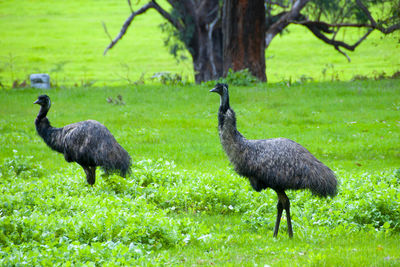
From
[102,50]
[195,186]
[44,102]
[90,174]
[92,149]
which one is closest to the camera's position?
[195,186]

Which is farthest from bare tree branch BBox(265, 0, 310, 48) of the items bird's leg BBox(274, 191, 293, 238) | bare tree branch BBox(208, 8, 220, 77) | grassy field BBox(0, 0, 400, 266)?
bird's leg BBox(274, 191, 293, 238)

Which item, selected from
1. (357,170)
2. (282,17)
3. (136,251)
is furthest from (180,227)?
(282,17)

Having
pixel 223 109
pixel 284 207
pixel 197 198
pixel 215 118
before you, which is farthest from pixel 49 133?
pixel 215 118

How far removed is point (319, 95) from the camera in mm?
24016

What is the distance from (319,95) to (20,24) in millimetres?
48887

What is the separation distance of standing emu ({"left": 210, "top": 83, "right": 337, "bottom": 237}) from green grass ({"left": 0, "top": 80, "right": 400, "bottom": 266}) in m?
0.79

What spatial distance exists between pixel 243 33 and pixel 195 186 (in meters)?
16.2

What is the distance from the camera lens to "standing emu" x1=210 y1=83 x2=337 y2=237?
9.15 m

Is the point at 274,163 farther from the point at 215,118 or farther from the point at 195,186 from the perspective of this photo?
the point at 215,118

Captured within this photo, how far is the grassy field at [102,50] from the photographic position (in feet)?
144

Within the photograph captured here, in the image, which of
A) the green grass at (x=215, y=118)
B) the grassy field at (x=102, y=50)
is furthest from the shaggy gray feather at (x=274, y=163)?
the grassy field at (x=102, y=50)

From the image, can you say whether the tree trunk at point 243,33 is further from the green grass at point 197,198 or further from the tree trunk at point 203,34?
the green grass at point 197,198

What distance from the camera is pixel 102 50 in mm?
57031

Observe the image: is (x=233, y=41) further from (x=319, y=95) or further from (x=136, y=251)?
(x=136, y=251)
